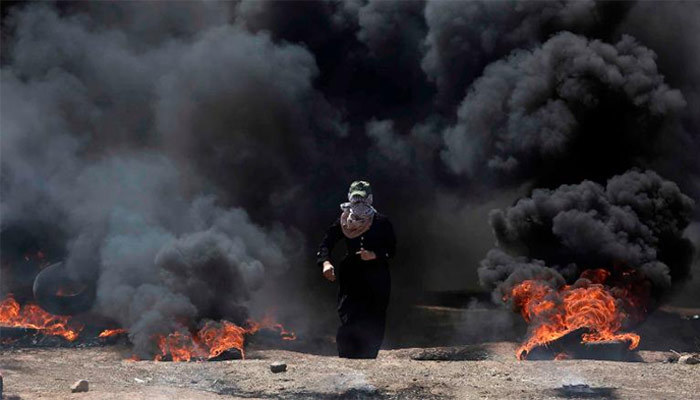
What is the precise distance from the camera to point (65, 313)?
17.7 meters

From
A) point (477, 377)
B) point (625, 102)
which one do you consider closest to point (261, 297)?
point (625, 102)

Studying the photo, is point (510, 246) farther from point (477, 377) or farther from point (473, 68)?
point (477, 377)

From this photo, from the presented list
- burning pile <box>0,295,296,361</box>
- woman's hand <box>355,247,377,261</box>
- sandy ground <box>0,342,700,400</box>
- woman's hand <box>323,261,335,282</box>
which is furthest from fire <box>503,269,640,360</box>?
woman's hand <box>323,261,335,282</box>

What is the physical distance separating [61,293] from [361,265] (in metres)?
11.5

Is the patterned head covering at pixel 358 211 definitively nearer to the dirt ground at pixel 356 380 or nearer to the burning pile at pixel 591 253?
the dirt ground at pixel 356 380

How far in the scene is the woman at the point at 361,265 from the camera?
315 inches

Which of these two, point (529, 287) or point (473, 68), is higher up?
point (473, 68)

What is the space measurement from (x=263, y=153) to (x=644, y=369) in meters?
14.0

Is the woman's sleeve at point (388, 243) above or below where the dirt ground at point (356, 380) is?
above

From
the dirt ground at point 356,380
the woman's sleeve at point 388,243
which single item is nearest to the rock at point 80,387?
the dirt ground at point 356,380

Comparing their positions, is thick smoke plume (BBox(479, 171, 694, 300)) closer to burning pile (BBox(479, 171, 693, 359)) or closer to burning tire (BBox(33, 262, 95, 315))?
burning pile (BBox(479, 171, 693, 359))

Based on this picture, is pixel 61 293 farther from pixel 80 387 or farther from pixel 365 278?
pixel 365 278

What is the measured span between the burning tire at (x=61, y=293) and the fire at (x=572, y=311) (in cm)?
904

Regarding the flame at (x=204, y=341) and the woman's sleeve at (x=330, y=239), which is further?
the flame at (x=204, y=341)
